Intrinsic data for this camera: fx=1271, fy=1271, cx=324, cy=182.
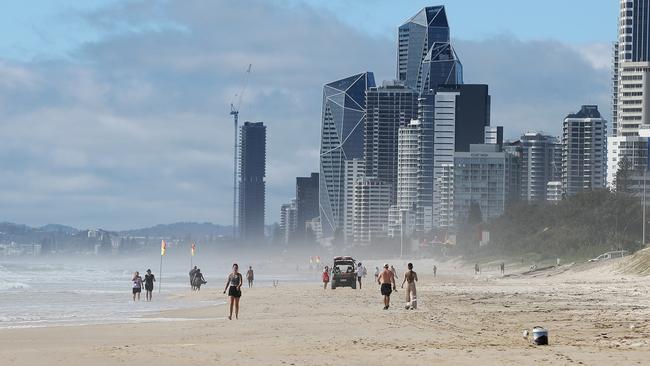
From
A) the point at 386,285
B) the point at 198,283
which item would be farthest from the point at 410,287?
the point at 198,283

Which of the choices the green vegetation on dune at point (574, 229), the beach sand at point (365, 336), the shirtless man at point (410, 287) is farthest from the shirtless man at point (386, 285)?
the green vegetation on dune at point (574, 229)

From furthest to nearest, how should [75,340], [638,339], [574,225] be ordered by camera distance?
1. [574,225]
2. [75,340]
3. [638,339]

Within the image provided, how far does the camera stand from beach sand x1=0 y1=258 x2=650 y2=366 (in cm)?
1980

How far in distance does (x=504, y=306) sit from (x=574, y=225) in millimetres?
94515

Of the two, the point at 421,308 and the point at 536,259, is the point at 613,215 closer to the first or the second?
the point at 536,259

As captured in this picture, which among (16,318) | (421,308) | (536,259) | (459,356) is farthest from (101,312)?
(536,259)

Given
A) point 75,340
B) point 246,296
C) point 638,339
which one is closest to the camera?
point 638,339

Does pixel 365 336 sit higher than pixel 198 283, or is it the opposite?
pixel 198 283

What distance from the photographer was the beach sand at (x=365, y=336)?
→ 19797mm

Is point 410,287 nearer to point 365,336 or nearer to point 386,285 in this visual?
point 386,285

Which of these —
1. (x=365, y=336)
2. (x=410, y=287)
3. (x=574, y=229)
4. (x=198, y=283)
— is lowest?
(x=365, y=336)

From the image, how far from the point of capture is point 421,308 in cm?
3681

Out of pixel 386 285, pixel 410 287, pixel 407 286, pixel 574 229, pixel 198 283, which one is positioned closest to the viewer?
pixel 410 287

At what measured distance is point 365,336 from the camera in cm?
2520
